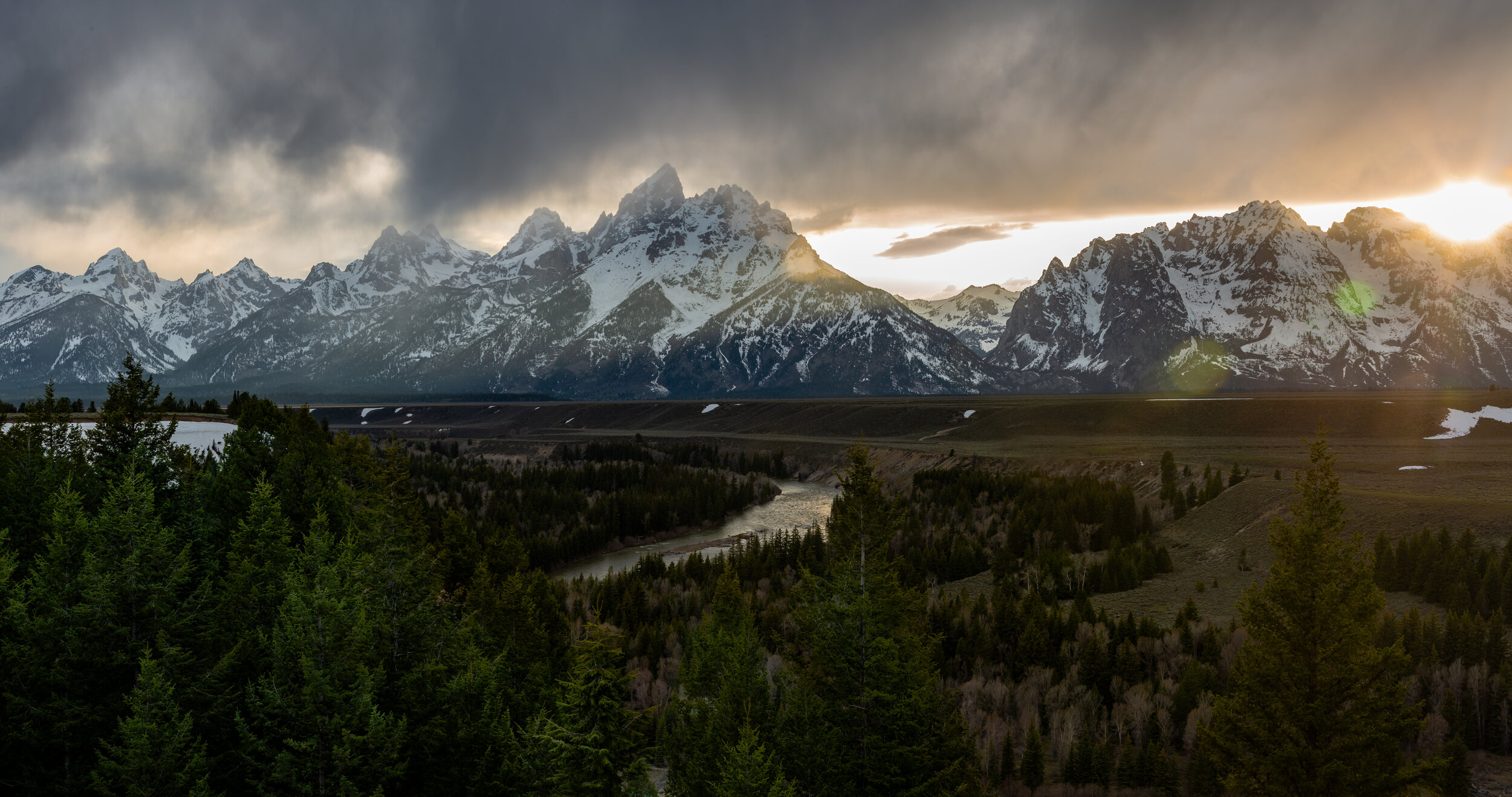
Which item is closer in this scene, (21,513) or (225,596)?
(225,596)

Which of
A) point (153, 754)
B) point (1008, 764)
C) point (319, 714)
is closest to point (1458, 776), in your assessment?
point (1008, 764)

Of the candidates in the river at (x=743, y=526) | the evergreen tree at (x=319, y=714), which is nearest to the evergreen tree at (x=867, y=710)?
the evergreen tree at (x=319, y=714)

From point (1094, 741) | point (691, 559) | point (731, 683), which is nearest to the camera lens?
point (731, 683)

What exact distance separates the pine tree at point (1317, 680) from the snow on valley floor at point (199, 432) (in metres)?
72.7

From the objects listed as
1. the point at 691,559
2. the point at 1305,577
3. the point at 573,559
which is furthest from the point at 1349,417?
the point at 1305,577

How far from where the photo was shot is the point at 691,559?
54.9 m

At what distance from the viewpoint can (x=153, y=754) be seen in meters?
16.7

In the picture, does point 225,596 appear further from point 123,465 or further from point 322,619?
point 123,465

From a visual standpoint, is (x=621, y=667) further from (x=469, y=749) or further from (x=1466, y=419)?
(x=1466, y=419)

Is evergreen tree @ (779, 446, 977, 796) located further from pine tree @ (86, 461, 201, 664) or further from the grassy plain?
pine tree @ (86, 461, 201, 664)

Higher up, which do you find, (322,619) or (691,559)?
(322,619)

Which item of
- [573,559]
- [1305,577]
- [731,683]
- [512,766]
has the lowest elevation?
[573,559]

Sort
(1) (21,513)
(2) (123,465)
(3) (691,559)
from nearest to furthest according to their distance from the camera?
(1) (21,513) → (2) (123,465) → (3) (691,559)

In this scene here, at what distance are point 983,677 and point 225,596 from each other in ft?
86.9
